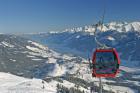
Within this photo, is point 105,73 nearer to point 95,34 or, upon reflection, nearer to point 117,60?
point 117,60

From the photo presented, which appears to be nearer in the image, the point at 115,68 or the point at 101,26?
the point at 101,26

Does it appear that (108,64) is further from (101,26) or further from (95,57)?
(101,26)

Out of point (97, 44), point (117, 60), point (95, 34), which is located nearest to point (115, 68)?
point (117, 60)

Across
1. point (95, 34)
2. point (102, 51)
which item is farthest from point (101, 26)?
point (102, 51)

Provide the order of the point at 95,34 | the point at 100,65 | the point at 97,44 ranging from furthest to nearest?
the point at 100,65, the point at 97,44, the point at 95,34

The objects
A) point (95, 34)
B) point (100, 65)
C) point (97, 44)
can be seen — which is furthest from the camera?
point (100, 65)

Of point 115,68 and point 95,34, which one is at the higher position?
point 95,34

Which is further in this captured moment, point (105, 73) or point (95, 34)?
point (105, 73)
